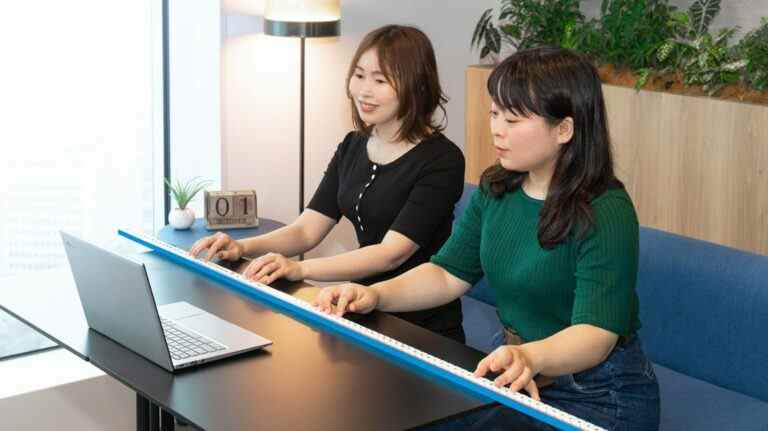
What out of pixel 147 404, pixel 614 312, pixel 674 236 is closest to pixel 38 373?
pixel 147 404

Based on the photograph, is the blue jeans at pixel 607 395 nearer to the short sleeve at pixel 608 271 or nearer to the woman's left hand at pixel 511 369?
the short sleeve at pixel 608 271

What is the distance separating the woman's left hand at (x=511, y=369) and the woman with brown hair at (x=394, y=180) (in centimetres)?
82

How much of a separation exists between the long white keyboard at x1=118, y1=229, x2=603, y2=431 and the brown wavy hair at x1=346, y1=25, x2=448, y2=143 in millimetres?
627

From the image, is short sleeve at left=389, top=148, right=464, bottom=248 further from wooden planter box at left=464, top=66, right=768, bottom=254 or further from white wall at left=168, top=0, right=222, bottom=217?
white wall at left=168, top=0, right=222, bottom=217

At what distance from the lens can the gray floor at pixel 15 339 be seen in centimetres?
438

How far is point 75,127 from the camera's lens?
4457 mm

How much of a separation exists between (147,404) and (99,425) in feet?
3.39

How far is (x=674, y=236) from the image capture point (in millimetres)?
3107

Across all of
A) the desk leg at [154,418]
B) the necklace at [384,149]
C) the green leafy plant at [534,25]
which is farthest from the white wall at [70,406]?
the green leafy plant at [534,25]

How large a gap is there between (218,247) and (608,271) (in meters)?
0.99

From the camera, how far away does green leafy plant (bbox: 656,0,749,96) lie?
3969 mm

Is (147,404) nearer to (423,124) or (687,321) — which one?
(423,124)

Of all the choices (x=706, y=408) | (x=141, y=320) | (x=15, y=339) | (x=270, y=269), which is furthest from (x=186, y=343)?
(x=15, y=339)

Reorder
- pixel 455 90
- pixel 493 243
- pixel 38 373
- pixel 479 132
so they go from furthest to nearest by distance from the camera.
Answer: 1. pixel 455 90
2. pixel 479 132
3. pixel 38 373
4. pixel 493 243
